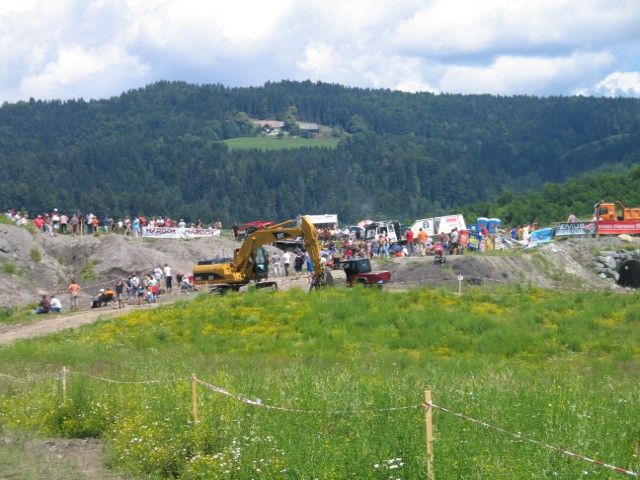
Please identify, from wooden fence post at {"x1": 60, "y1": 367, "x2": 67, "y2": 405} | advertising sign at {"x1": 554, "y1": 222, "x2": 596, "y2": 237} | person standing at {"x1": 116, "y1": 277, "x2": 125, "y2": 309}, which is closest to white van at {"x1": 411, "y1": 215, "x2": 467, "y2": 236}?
advertising sign at {"x1": 554, "y1": 222, "x2": 596, "y2": 237}

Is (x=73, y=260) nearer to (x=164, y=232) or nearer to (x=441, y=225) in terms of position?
(x=164, y=232)

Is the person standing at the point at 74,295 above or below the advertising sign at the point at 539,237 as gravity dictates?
below

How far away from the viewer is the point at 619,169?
182 m

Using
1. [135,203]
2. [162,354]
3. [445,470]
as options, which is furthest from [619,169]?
[445,470]

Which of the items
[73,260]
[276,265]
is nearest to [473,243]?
[276,265]

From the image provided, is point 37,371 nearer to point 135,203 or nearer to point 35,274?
point 35,274

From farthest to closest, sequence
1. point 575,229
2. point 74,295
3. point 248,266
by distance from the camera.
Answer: point 575,229, point 74,295, point 248,266

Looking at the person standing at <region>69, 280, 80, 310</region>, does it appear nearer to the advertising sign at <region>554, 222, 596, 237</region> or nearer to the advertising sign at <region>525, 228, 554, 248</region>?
Answer: the advertising sign at <region>525, 228, 554, 248</region>

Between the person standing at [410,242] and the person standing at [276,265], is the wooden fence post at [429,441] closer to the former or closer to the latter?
the person standing at [276,265]

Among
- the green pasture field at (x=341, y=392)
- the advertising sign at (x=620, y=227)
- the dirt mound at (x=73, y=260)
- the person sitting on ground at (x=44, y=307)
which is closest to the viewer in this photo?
the green pasture field at (x=341, y=392)

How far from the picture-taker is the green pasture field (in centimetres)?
1200

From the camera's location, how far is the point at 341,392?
14.8 meters

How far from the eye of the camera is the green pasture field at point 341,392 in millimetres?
12000

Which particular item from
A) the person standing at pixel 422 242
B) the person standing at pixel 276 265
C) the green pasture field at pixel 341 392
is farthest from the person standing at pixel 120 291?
the person standing at pixel 422 242
